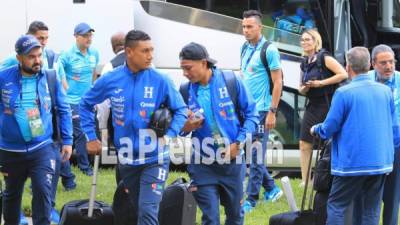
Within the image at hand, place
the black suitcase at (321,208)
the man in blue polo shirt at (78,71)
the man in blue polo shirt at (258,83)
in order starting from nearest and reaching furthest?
the black suitcase at (321,208) < the man in blue polo shirt at (258,83) < the man in blue polo shirt at (78,71)

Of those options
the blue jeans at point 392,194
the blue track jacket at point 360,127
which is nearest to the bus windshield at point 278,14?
the blue jeans at point 392,194

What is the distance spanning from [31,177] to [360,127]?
2937mm

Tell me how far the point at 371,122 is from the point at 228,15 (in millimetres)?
5420

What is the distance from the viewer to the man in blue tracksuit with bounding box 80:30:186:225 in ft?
25.0

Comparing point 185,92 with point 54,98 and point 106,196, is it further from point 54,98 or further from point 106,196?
point 106,196

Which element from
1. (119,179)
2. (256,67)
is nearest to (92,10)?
(256,67)

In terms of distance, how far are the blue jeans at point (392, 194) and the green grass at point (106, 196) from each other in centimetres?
140

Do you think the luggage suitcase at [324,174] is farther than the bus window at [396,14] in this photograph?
No

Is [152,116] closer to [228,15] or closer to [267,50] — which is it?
[267,50]

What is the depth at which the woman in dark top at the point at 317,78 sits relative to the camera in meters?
10.4

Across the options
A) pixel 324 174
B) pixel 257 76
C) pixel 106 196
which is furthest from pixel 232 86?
pixel 106 196

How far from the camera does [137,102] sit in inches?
300

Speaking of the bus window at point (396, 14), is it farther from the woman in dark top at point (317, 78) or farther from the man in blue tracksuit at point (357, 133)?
the man in blue tracksuit at point (357, 133)

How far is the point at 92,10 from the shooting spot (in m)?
12.8
